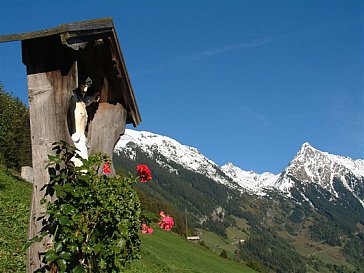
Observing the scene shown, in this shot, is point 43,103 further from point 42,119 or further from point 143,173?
point 143,173

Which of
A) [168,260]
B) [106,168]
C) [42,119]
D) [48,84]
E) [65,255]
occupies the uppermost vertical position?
[168,260]

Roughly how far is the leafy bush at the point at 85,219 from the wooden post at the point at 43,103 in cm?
10

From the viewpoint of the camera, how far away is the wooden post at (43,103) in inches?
158

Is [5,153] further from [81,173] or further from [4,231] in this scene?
[81,173]

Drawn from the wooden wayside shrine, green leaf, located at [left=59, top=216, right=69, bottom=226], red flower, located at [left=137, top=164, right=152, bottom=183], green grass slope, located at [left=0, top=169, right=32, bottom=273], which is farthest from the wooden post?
green grass slope, located at [left=0, top=169, right=32, bottom=273]

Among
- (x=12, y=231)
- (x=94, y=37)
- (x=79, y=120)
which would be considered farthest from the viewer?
(x=12, y=231)

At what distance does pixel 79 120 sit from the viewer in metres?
4.69

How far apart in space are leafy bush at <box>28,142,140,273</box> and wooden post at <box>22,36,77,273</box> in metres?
0.10

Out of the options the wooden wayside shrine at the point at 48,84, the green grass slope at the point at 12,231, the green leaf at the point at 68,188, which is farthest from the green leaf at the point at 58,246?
the green grass slope at the point at 12,231

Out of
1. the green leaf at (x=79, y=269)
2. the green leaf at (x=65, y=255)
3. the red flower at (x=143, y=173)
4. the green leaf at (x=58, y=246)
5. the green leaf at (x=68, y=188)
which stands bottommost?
the green leaf at (x=79, y=269)

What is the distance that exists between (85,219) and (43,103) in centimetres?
103

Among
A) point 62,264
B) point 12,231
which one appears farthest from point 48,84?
point 12,231

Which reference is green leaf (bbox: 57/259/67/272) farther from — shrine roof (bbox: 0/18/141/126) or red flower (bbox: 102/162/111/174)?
A: shrine roof (bbox: 0/18/141/126)

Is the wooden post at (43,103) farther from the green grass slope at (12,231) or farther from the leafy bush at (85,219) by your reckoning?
the green grass slope at (12,231)
